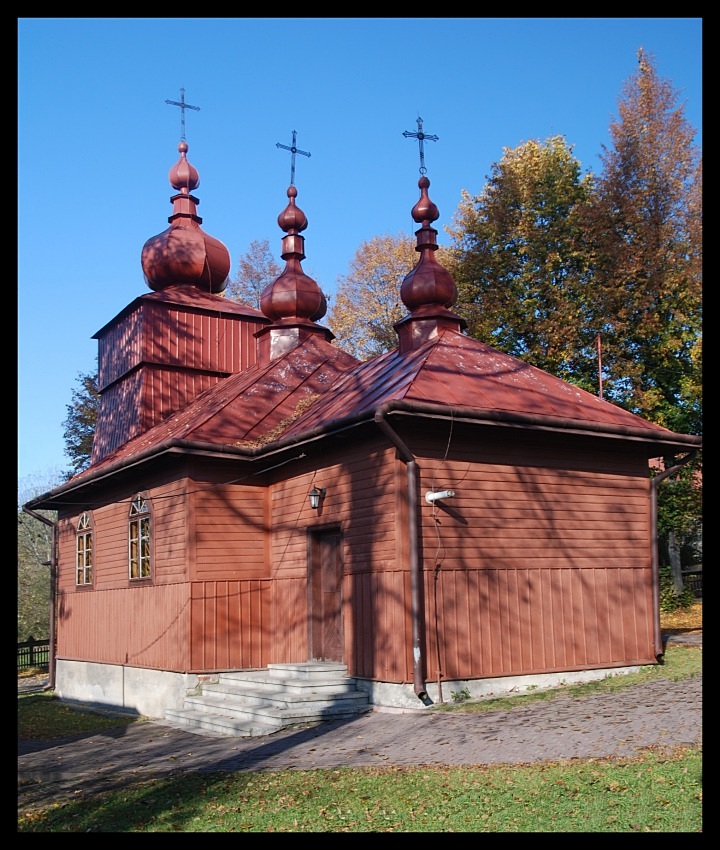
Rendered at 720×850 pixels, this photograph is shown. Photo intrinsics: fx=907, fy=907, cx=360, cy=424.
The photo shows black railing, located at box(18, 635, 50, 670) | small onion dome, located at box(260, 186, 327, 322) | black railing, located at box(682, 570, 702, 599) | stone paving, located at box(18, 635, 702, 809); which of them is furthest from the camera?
black railing, located at box(18, 635, 50, 670)

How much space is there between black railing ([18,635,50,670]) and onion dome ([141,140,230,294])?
47.6 ft

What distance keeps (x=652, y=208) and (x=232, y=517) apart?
16.8 m

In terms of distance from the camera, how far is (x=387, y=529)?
1208cm

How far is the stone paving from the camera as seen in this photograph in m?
8.58

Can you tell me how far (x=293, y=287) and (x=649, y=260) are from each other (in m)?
11.0

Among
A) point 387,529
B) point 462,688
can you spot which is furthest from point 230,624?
point 462,688

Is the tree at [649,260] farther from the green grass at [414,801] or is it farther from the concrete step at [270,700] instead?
the green grass at [414,801]

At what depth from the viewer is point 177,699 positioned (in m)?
14.4

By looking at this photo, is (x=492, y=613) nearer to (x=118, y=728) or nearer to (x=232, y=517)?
(x=232, y=517)

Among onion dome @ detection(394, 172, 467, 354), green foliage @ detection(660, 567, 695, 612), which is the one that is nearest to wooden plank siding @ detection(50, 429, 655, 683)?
onion dome @ detection(394, 172, 467, 354)

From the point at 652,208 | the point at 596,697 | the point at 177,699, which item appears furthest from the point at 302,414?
the point at 652,208

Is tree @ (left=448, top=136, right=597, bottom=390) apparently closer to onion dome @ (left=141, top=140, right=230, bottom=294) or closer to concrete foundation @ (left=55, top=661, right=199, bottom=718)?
onion dome @ (left=141, top=140, right=230, bottom=294)

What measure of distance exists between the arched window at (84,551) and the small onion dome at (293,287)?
233 inches
